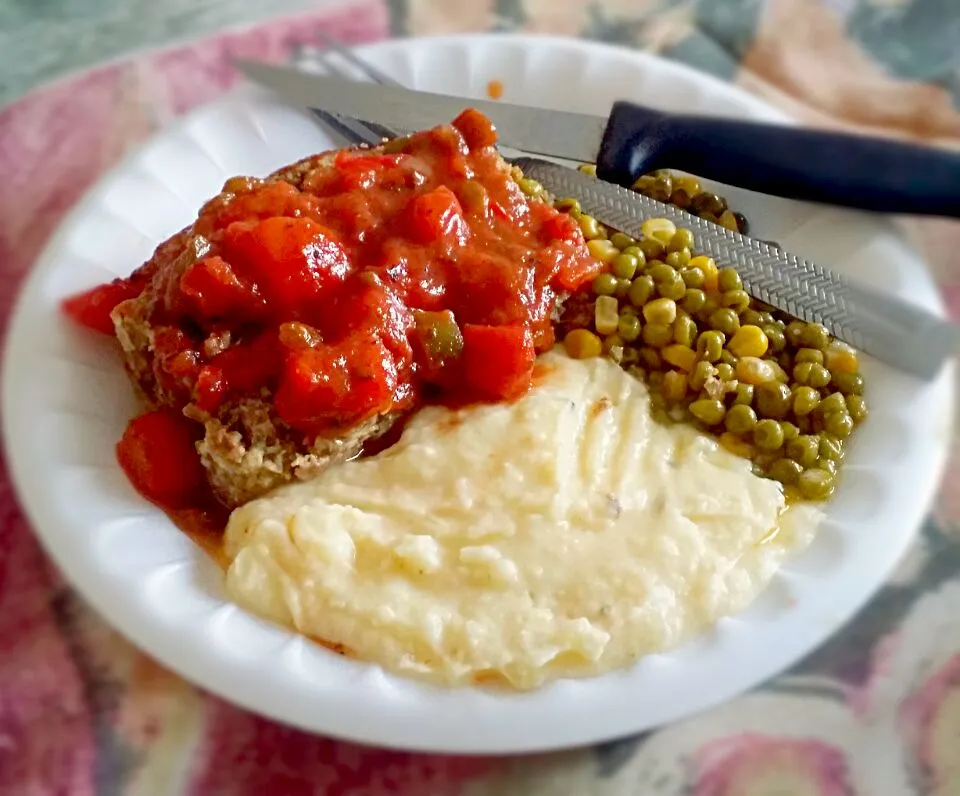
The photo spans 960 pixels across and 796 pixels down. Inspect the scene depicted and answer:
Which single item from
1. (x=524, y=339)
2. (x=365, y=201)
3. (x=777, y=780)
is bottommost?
(x=777, y=780)

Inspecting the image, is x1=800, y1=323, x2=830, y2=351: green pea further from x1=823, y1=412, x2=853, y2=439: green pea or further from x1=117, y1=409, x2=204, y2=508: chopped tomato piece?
x1=117, y1=409, x2=204, y2=508: chopped tomato piece

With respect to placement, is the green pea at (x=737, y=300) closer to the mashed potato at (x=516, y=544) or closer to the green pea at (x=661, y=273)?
the green pea at (x=661, y=273)

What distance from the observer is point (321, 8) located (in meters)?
4.60

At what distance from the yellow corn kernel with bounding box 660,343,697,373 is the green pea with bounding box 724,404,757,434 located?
0.22 m

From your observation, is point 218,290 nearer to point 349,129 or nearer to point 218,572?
point 218,572

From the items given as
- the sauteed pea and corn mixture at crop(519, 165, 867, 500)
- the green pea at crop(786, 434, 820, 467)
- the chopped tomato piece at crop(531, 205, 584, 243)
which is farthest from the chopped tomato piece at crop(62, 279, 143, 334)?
the green pea at crop(786, 434, 820, 467)

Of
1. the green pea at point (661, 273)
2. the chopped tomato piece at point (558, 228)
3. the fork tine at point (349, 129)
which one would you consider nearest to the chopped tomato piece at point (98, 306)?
the fork tine at point (349, 129)

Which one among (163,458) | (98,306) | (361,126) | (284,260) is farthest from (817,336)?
(98,306)

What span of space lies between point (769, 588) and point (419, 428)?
117 centimetres

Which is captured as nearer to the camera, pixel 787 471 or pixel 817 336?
pixel 787 471

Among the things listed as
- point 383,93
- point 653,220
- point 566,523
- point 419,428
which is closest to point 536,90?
point 383,93

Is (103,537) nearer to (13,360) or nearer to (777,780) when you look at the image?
(13,360)

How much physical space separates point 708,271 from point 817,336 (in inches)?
17.6

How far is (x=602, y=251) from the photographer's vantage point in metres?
3.24
